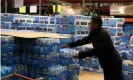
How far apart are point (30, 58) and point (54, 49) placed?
1.33 feet

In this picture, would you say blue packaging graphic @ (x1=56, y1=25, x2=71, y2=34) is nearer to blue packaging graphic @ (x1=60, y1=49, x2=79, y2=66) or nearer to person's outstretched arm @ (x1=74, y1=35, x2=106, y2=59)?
blue packaging graphic @ (x1=60, y1=49, x2=79, y2=66)

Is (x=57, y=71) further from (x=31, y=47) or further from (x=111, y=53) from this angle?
(x=111, y=53)

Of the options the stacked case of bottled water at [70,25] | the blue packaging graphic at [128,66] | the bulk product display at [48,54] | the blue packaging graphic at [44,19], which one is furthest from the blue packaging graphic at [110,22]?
the blue packaging graphic at [128,66]

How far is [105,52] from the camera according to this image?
4.19 metres

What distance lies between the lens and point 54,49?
4316mm

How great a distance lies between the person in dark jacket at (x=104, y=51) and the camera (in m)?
4.09

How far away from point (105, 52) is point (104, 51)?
0.03 m

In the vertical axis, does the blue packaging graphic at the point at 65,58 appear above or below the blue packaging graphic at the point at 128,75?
above

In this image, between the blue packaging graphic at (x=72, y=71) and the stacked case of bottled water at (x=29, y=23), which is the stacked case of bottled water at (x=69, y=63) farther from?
the stacked case of bottled water at (x=29, y=23)

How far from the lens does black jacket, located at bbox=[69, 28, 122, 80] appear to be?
4.08 metres

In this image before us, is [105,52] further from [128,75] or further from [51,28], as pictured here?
[51,28]

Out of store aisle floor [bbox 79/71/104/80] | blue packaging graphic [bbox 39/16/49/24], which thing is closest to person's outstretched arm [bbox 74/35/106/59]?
store aisle floor [bbox 79/71/104/80]

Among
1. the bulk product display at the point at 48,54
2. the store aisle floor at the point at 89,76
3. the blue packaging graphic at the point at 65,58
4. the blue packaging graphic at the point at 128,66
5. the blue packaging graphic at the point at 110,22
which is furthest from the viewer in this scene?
the blue packaging graphic at the point at 110,22

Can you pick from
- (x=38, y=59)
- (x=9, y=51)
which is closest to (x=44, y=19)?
(x=38, y=59)
